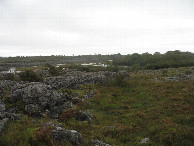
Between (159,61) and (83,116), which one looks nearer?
(83,116)

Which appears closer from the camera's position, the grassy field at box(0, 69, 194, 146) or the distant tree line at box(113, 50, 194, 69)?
the grassy field at box(0, 69, 194, 146)

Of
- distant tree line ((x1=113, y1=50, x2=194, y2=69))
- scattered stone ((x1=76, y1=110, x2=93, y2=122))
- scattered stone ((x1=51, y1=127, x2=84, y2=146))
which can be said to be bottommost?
scattered stone ((x1=76, y1=110, x2=93, y2=122))

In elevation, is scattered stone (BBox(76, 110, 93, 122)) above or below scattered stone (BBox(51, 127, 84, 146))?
below

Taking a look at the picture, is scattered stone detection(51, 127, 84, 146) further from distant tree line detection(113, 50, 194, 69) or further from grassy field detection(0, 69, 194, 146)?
distant tree line detection(113, 50, 194, 69)

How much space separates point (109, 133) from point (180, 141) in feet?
15.2

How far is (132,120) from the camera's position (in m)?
14.8

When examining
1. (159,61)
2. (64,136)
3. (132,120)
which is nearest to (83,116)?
(132,120)

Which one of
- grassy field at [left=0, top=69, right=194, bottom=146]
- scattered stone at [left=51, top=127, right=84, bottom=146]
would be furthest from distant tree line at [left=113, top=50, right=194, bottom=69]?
scattered stone at [left=51, top=127, right=84, bottom=146]

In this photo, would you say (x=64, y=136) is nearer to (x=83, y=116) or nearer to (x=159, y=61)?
(x=83, y=116)

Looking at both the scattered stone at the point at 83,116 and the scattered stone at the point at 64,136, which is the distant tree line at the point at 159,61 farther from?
the scattered stone at the point at 64,136

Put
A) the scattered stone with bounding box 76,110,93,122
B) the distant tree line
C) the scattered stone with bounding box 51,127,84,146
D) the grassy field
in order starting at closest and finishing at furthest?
→ 1. the scattered stone with bounding box 51,127,84,146
2. the grassy field
3. the scattered stone with bounding box 76,110,93,122
4. the distant tree line

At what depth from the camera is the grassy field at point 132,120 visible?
10.7m

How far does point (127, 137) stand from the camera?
12.0 metres

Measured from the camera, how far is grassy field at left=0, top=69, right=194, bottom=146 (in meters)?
10.7
